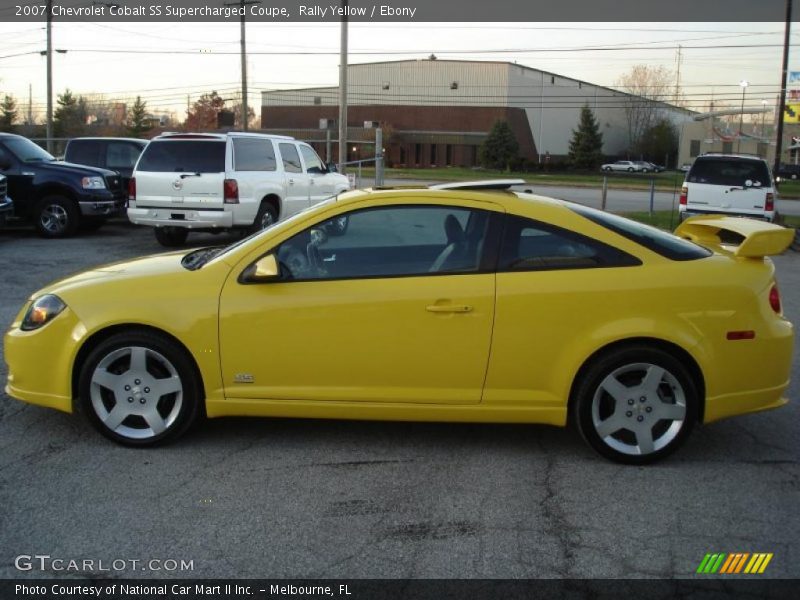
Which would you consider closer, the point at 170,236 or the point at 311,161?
the point at 170,236

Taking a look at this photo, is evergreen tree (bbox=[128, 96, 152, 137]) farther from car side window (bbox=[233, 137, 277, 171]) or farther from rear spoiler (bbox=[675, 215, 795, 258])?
rear spoiler (bbox=[675, 215, 795, 258])

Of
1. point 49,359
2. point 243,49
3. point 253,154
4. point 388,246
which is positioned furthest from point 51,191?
point 243,49

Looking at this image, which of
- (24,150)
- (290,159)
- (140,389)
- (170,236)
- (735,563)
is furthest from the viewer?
(24,150)

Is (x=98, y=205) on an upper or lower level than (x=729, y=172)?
lower

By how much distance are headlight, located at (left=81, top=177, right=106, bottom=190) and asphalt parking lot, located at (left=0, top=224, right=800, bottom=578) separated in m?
10.3

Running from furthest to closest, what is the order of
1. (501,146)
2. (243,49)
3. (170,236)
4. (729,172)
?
(501,146), (243,49), (729,172), (170,236)

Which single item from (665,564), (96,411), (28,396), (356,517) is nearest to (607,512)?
(665,564)

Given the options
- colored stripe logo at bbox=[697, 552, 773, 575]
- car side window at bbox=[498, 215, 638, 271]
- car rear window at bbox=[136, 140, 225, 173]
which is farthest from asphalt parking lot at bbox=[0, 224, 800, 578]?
car rear window at bbox=[136, 140, 225, 173]

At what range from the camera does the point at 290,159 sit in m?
14.8

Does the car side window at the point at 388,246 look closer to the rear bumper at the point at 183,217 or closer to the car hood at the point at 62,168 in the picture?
the rear bumper at the point at 183,217

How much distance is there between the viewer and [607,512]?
4.03 meters

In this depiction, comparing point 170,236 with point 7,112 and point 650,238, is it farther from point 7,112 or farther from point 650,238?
point 7,112

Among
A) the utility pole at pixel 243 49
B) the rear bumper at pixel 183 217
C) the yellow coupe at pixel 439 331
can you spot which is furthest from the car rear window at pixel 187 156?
the utility pole at pixel 243 49

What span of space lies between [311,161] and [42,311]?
11.2m
